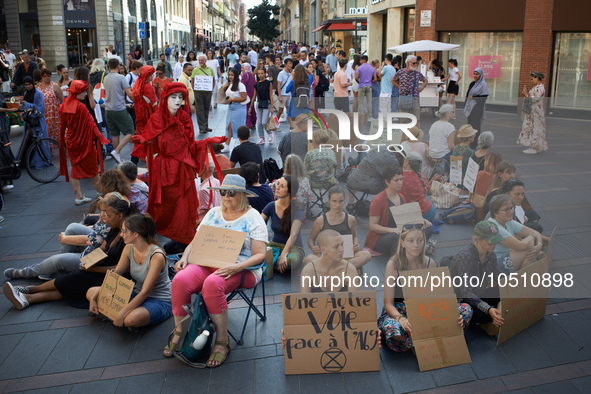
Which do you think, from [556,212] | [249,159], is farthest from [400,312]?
[249,159]

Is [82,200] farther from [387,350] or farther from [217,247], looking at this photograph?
[387,350]

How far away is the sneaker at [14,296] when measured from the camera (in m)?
4.86

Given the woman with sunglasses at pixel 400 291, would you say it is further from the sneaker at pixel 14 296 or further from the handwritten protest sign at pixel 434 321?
the sneaker at pixel 14 296

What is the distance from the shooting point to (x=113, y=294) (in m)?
4.57

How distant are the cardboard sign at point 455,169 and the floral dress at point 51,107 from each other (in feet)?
30.0

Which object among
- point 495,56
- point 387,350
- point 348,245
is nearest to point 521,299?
point 387,350

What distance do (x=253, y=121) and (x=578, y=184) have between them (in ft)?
31.0

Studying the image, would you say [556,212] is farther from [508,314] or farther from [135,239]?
[135,239]

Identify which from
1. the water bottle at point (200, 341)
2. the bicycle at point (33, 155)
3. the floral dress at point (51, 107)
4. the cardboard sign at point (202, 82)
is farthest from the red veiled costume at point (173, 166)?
the cardboard sign at point (202, 82)

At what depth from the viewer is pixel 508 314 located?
4.07 m

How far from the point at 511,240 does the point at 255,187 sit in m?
2.98

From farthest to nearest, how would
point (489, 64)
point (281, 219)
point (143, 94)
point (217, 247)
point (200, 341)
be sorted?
point (489, 64), point (143, 94), point (281, 219), point (217, 247), point (200, 341)

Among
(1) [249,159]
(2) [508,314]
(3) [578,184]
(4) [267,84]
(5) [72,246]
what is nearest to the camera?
(2) [508,314]

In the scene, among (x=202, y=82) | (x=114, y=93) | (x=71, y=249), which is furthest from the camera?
(x=202, y=82)
